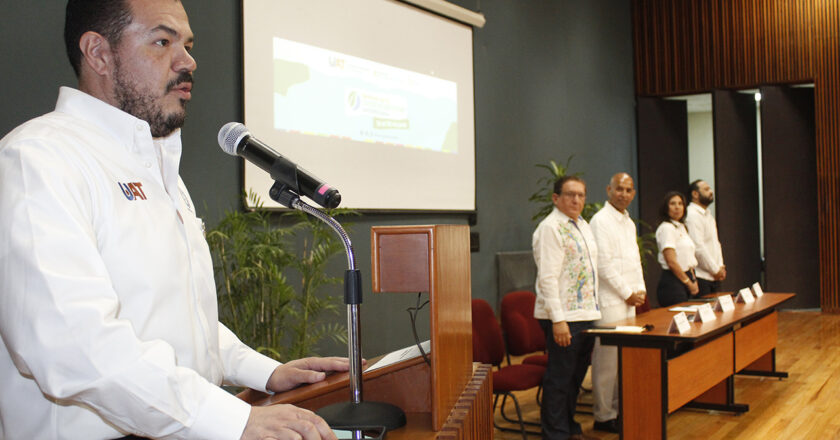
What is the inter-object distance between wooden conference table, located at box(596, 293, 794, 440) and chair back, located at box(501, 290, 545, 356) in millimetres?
700

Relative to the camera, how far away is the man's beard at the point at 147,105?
3.90ft

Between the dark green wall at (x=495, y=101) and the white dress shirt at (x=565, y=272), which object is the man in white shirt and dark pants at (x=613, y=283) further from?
the dark green wall at (x=495, y=101)

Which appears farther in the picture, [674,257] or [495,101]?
[495,101]

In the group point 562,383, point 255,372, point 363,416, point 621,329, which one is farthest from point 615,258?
point 363,416

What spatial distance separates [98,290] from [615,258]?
13.5 ft

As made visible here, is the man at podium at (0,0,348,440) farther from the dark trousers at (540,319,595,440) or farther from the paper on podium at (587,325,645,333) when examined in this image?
the dark trousers at (540,319,595,440)

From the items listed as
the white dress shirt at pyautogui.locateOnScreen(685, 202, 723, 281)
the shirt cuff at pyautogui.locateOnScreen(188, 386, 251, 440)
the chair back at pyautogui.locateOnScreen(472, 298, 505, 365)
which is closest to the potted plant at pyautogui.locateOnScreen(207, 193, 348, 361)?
the chair back at pyautogui.locateOnScreen(472, 298, 505, 365)

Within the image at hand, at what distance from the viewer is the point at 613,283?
4.54 meters

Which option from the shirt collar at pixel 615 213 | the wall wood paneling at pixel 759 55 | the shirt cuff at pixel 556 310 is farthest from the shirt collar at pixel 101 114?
the wall wood paneling at pixel 759 55

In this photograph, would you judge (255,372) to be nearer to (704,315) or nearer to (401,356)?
(401,356)

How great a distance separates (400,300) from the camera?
19.1ft

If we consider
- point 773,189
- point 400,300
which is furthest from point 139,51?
point 773,189

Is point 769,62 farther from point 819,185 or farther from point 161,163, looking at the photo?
point 161,163

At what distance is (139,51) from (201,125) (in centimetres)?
318
